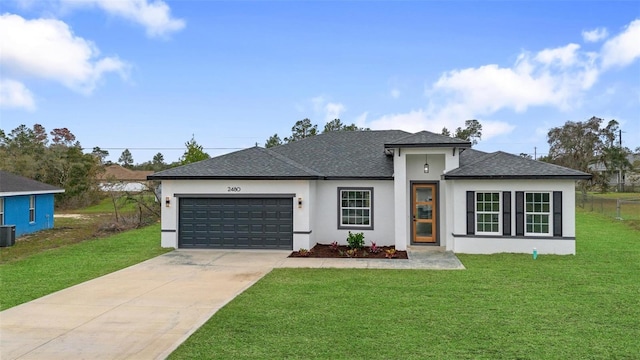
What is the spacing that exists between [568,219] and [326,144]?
9900 millimetres

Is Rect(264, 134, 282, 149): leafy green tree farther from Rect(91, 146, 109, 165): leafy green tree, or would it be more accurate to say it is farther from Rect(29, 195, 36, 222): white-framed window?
Rect(29, 195, 36, 222): white-framed window

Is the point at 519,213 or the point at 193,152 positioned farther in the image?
the point at 193,152

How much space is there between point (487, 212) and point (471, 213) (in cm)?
51

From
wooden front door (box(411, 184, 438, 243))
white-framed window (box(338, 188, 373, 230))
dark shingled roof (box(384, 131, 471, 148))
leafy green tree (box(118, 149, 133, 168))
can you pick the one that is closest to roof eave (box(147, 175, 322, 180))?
white-framed window (box(338, 188, 373, 230))

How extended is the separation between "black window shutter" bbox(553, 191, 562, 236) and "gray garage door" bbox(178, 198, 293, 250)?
837cm

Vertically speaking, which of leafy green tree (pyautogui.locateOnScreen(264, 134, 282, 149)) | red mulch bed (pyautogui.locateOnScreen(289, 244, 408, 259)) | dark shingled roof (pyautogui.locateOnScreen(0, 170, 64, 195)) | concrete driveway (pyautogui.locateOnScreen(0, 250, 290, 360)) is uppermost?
leafy green tree (pyautogui.locateOnScreen(264, 134, 282, 149))

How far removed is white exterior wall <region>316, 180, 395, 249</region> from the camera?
1528cm

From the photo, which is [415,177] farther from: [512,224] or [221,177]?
[221,177]

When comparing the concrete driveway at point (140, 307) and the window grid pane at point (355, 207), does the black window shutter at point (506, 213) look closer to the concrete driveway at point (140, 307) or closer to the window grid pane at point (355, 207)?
the concrete driveway at point (140, 307)

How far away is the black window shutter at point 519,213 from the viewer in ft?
44.2

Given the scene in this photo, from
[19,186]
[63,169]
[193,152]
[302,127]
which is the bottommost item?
[19,186]

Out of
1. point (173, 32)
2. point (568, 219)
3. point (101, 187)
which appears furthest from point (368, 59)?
point (101, 187)

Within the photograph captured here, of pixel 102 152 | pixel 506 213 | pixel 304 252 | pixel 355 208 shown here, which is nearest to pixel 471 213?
pixel 506 213

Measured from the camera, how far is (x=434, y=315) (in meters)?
7.19
